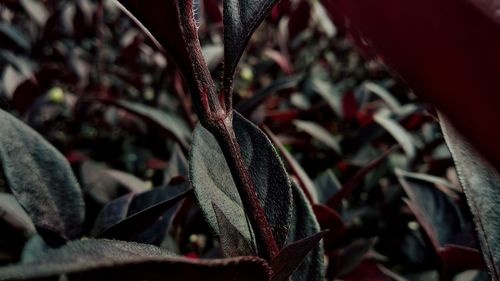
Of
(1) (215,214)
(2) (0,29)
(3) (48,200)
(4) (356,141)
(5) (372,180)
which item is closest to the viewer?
(1) (215,214)

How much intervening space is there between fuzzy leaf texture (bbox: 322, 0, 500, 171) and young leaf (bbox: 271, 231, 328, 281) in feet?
0.87

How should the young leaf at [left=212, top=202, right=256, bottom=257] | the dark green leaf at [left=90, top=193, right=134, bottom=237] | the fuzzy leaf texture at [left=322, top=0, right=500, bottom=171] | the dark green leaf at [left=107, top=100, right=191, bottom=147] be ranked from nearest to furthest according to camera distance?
1. the fuzzy leaf texture at [left=322, top=0, right=500, bottom=171]
2. the young leaf at [left=212, top=202, right=256, bottom=257]
3. the dark green leaf at [left=90, top=193, right=134, bottom=237]
4. the dark green leaf at [left=107, top=100, right=191, bottom=147]

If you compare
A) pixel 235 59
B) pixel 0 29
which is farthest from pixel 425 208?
pixel 0 29

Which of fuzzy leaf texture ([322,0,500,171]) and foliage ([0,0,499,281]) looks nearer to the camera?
fuzzy leaf texture ([322,0,500,171])

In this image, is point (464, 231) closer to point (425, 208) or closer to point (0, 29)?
point (425, 208)

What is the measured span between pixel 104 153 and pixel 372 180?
2.70 feet

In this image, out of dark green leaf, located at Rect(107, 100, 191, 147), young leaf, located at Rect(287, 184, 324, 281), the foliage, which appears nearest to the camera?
the foliage

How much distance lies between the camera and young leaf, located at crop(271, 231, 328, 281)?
0.48 metres

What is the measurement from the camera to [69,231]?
0.76m

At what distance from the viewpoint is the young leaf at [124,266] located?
0.99 feet

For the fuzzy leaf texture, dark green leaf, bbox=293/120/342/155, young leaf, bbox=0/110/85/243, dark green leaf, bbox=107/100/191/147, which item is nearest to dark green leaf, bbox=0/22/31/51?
dark green leaf, bbox=107/100/191/147

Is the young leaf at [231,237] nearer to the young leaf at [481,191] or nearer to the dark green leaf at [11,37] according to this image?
the young leaf at [481,191]

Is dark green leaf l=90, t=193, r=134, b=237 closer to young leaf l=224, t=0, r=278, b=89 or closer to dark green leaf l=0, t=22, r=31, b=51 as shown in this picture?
young leaf l=224, t=0, r=278, b=89

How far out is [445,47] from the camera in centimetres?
22
